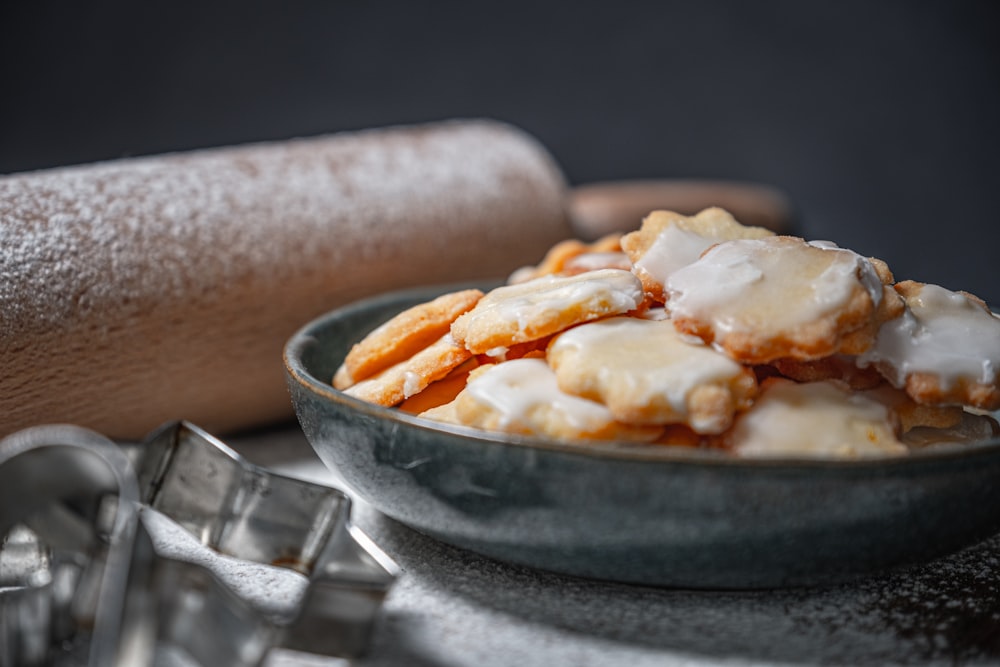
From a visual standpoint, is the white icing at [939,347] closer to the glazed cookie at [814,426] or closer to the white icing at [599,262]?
the glazed cookie at [814,426]

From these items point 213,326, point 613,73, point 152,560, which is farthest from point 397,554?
point 613,73

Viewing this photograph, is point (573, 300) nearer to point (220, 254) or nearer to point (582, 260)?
point (582, 260)

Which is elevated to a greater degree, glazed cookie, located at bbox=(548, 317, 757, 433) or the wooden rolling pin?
glazed cookie, located at bbox=(548, 317, 757, 433)

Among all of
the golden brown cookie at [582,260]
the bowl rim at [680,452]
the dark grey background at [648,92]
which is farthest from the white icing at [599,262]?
the dark grey background at [648,92]

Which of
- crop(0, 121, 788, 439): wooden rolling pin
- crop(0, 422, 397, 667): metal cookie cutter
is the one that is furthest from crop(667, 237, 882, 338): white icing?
crop(0, 121, 788, 439): wooden rolling pin

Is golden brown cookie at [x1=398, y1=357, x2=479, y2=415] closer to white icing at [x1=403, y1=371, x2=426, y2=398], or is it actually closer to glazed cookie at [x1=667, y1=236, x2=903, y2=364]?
white icing at [x1=403, y1=371, x2=426, y2=398]

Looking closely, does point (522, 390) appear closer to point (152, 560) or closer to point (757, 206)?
point (152, 560)
